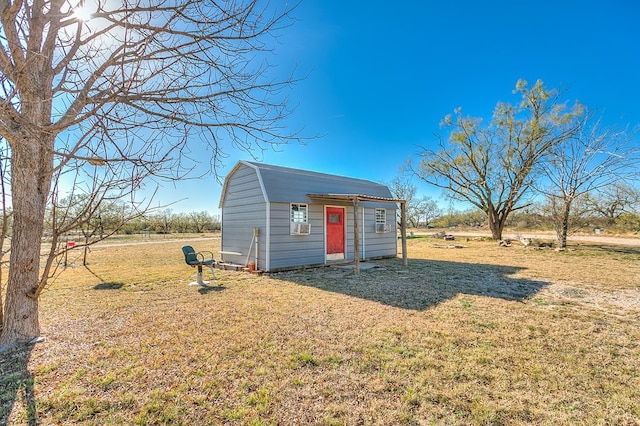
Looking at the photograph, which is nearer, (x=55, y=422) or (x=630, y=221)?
(x=55, y=422)

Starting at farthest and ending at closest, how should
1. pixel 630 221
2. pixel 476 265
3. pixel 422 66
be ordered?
1. pixel 630 221
2. pixel 422 66
3. pixel 476 265

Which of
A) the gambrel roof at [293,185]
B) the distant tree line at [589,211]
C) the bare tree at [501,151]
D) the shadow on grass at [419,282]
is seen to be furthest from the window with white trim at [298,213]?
the bare tree at [501,151]

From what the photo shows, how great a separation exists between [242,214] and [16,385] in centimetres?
671

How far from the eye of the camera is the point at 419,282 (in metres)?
6.42

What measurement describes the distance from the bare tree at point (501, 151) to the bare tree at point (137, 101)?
1769 cm

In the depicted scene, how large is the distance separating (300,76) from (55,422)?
3.44 meters

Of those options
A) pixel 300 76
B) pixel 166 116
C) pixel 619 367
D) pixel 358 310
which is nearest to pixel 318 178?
pixel 358 310

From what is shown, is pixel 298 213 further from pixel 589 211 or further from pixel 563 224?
pixel 589 211

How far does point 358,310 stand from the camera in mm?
4359

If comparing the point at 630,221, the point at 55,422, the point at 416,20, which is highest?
the point at 416,20

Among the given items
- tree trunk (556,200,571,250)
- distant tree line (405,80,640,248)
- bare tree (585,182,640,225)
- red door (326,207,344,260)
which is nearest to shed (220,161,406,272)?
red door (326,207,344,260)

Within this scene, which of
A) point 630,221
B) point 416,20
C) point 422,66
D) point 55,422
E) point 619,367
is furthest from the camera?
point 630,221

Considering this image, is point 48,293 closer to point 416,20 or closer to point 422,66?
point 416,20

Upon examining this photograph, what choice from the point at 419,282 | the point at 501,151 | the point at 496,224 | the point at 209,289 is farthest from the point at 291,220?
the point at 496,224
